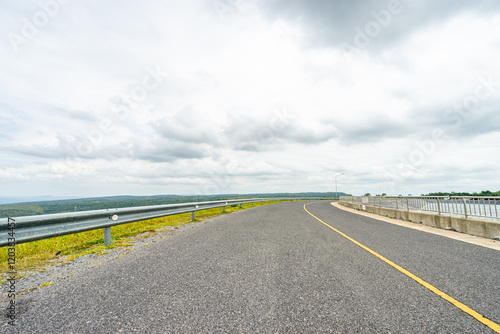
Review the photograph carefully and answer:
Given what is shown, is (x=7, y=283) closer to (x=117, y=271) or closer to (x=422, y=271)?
(x=117, y=271)

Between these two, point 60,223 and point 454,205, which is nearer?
point 60,223

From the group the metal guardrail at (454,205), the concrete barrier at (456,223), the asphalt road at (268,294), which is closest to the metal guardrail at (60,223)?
the asphalt road at (268,294)

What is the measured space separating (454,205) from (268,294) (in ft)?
36.1

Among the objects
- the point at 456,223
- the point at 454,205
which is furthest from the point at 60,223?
the point at 454,205

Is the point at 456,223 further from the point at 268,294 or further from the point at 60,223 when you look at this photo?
the point at 60,223

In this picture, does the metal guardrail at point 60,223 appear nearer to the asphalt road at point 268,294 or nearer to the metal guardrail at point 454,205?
the asphalt road at point 268,294

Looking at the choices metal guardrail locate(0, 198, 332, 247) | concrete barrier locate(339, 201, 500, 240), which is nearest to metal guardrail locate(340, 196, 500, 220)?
concrete barrier locate(339, 201, 500, 240)

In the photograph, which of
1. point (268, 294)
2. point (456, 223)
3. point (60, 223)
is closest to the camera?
point (268, 294)

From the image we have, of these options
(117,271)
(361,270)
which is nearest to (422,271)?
(361,270)

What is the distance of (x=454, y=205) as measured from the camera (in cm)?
1069

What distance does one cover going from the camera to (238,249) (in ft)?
20.7

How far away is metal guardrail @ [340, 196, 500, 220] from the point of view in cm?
881

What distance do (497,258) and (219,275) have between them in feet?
20.0

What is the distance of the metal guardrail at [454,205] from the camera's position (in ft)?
28.9
